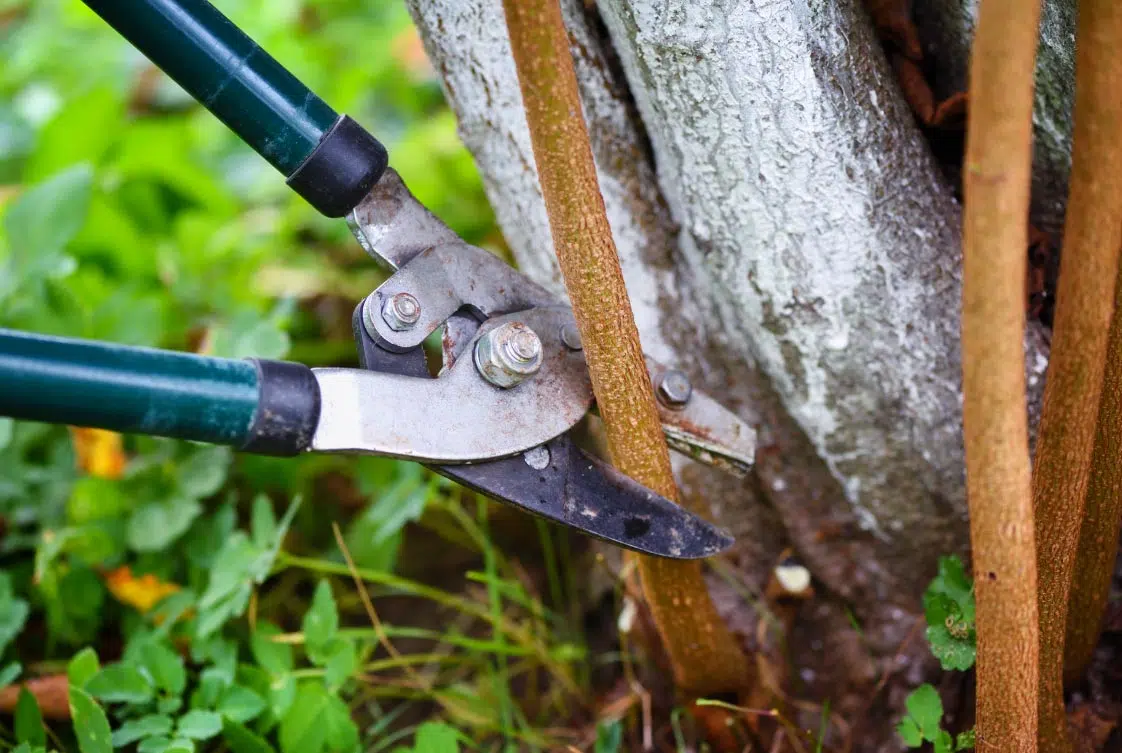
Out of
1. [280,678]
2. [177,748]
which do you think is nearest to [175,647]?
[280,678]

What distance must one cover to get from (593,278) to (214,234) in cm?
196

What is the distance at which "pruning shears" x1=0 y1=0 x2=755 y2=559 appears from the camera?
0.94 m

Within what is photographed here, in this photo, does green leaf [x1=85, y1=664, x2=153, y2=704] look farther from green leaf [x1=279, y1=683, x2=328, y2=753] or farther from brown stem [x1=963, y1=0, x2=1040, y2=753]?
brown stem [x1=963, y1=0, x2=1040, y2=753]

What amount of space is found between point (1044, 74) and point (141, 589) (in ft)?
5.77

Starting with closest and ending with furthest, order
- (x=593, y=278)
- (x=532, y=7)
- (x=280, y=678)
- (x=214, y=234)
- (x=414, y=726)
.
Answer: (x=532, y=7), (x=593, y=278), (x=280, y=678), (x=414, y=726), (x=214, y=234)

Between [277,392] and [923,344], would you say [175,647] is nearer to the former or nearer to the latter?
[277,392]

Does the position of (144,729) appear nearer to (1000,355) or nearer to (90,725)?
(90,725)

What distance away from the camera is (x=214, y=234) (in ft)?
8.86

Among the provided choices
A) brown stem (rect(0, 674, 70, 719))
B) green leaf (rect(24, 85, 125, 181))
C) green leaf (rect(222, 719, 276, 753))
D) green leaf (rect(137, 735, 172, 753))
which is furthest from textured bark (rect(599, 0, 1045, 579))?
green leaf (rect(24, 85, 125, 181))

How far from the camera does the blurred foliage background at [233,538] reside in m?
1.51

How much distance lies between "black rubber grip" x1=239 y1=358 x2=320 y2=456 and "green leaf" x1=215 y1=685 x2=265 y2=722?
0.66m

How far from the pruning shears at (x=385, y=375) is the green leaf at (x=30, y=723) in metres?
0.77

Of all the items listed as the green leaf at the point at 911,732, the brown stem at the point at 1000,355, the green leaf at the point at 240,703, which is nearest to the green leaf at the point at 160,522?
the green leaf at the point at 240,703

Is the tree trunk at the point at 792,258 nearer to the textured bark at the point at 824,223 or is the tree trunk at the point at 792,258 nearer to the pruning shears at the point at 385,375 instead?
the textured bark at the point at 824,223
